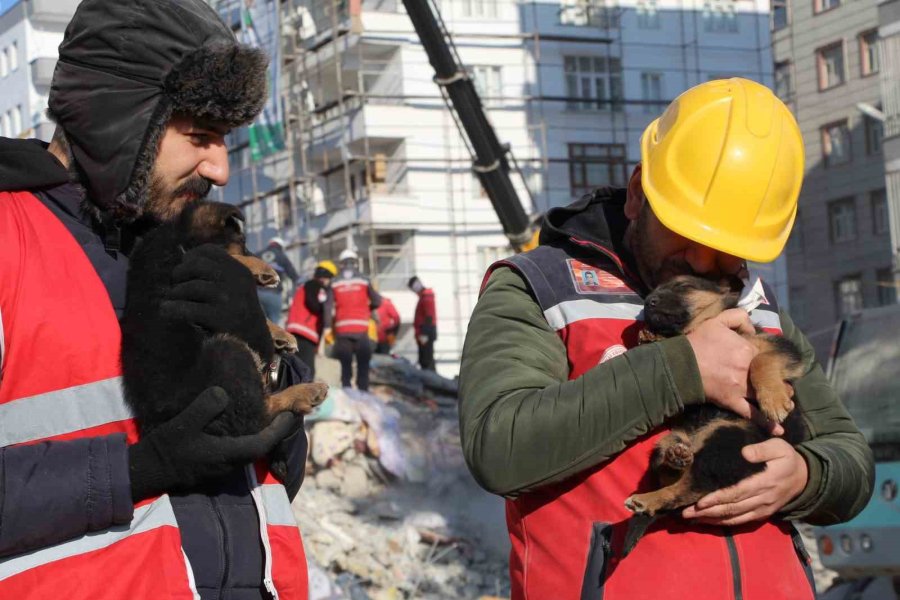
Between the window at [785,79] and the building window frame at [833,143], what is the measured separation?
2493 millimetres

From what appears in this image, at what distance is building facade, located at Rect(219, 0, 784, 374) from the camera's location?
37531mm

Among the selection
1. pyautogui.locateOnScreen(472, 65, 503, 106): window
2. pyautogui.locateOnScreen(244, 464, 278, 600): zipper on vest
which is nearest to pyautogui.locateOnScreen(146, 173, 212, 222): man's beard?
pyautogui.locateOnScreen(244, 464, 278, 600): zipper on vest

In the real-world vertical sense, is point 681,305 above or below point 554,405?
above

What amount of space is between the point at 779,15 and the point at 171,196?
50.9 metres

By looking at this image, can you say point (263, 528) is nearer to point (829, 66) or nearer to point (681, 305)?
point (681, 305)

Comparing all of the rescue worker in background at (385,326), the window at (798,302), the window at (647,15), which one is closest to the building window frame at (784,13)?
the window at (647,15)

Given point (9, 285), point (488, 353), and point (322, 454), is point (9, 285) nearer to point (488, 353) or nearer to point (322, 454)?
point (488, 353)

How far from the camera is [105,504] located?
2.29m

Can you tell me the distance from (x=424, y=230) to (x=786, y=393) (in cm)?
3493

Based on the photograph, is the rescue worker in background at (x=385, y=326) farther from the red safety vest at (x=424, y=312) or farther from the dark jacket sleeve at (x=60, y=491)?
the dark jacket sleeve at (x=60, y=491)

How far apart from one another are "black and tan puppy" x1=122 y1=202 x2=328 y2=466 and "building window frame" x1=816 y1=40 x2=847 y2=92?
46890 mm

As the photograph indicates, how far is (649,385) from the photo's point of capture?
2.59m

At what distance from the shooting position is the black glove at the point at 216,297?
8.21 ft

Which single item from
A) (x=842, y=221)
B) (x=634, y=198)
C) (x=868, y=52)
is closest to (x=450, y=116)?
(x=868, y=52)
